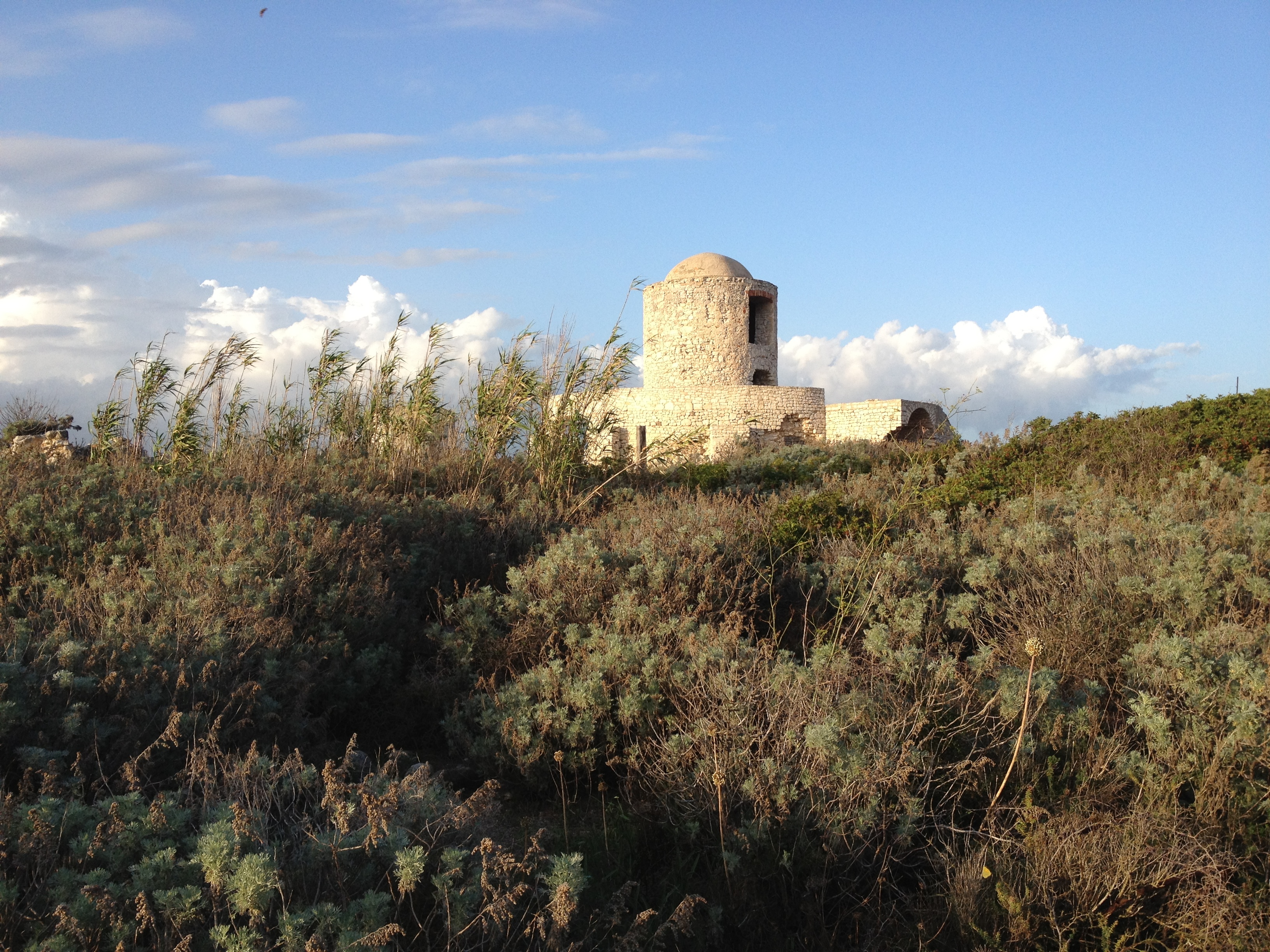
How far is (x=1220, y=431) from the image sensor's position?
9008 mm

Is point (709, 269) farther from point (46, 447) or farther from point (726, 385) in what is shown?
point (46, 447)

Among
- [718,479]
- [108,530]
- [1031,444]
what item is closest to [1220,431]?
[1031,444]

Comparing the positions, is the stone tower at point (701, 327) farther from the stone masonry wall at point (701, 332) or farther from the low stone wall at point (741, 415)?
the low stone wall at point (741, 415)

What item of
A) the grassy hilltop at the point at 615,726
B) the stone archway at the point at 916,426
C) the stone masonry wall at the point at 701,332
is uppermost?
the stone masonry wall at the point at 701,332

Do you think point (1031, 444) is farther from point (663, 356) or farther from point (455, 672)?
point (663, 356)

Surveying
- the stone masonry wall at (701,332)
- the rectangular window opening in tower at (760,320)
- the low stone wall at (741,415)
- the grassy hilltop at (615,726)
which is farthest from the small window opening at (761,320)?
the grassy hilltop at (615,726)

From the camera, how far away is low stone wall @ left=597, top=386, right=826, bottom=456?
2106 cm

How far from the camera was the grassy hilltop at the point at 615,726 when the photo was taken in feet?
6.81

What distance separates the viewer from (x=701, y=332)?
22484mm

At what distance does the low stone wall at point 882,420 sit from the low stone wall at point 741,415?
410 millimetres

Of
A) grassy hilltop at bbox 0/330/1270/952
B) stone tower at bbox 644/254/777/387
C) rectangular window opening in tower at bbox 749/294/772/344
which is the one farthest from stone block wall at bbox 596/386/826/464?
grassy hilltop at bbox 0/330/1270/952

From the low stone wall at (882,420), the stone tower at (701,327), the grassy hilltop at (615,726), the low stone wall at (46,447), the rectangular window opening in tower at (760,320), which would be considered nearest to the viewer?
the grassy hilltop at (615,726)

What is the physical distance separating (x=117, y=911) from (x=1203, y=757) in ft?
11.4

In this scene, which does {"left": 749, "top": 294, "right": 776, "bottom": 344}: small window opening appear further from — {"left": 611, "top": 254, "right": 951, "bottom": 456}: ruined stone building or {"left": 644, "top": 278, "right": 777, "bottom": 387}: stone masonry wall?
{"left": 644, "top": 278, "right": 777, "bottom": 387}: stone masonry wall
